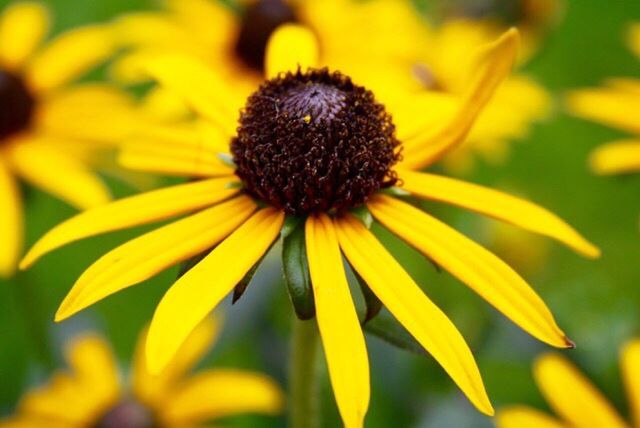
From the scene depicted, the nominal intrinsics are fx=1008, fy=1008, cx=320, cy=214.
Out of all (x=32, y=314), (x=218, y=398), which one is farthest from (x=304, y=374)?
(x=32, y=314)

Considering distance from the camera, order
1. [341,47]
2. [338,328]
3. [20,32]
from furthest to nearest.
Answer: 1. [341,47]
2. [20,32]
3. [338,328]

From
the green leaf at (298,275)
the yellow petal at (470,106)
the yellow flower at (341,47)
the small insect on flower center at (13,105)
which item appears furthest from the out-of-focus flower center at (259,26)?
the green leaf at (298,275)

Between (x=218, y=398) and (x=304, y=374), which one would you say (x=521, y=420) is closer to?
(x=304, y=374)

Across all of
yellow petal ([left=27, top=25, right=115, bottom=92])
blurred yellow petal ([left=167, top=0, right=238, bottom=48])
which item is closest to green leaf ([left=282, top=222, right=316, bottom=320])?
yellow petal ([left=27, top=25, right=115, bottom=92])

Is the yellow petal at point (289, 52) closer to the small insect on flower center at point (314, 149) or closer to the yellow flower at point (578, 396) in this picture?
the small insect on flower center at point (314, 149)

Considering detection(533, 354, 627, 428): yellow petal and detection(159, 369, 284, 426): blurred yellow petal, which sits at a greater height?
detection(159, 369, 284, 426): blurred yellow petal

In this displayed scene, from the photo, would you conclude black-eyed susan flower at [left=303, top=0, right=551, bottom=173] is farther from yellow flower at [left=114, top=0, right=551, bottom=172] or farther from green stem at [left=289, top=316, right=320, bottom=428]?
green stem at [left=289, top=316, right=320, bottom=428]

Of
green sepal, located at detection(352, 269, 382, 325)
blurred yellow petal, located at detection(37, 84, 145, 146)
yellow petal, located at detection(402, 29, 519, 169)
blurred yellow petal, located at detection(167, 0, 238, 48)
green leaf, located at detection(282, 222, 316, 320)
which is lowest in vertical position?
green sepal, located at detection(352, 269, 382, 325)
